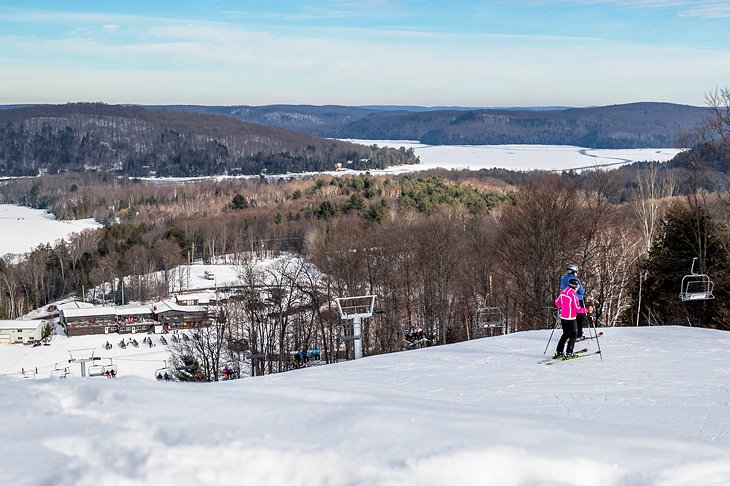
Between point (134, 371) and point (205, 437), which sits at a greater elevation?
point (205, 437)

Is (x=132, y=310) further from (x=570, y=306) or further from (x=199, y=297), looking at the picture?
(x=570, y=306)

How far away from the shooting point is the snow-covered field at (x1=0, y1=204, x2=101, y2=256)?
367ft

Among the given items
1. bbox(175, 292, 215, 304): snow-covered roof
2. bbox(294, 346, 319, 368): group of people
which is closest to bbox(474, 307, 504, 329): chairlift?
bbox(294, 346, 319, 368): group of people

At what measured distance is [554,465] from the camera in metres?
6.11

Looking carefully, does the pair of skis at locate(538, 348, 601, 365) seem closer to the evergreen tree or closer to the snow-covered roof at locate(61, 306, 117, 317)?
the evergreen tree

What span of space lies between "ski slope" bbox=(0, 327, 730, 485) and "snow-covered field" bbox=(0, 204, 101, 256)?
106 metres

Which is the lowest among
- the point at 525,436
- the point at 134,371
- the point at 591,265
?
the point at 134,371

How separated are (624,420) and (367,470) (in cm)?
428

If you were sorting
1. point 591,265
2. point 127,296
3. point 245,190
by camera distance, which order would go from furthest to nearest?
1. point 245,190
2. point 127,296
3. point 591,265

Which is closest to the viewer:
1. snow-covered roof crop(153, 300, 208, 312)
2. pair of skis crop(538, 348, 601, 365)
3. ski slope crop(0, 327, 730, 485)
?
ski slope crop(0, 327, 730, 485)

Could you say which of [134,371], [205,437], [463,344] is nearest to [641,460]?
[205,437]

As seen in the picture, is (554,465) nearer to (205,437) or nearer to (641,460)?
(641,460)

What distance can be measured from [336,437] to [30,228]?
5346 inches

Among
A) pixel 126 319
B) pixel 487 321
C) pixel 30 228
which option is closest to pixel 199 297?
pixel 126 319
